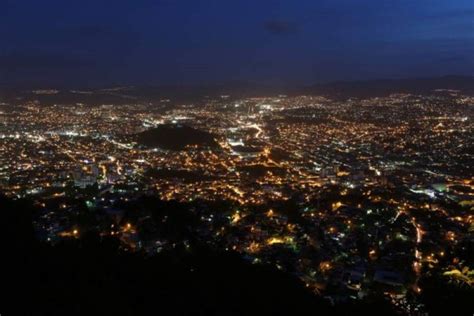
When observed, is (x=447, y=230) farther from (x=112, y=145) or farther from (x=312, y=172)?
(x=112, y=145)

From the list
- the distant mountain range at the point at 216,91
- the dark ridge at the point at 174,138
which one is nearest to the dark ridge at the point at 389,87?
the distant mountain range at the point at 216,91

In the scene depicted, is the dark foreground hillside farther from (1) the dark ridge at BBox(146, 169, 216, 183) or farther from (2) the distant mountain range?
(2) the distant mountain range

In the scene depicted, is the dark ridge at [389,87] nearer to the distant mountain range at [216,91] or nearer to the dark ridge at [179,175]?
the distant mountain range at [216,91]

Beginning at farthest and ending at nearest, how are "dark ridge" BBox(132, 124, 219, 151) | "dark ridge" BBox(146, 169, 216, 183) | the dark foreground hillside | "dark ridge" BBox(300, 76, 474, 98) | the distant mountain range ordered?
"dark ridge" BBox(300, 76, 474, 98) < the distant mountain range < "dark ridge" BBox(132, 124, 219, 151) < "dark ridge" BBox(146, 169, 216, 183) < the dark foreground hillside

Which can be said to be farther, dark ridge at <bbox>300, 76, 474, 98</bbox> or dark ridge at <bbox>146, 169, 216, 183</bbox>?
dark ridge at <bbox>300, 76, 474, 98</bbox>

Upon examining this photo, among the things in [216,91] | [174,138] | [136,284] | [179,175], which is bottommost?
[179,175]

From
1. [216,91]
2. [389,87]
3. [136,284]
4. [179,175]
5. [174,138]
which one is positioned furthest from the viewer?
[216,91]

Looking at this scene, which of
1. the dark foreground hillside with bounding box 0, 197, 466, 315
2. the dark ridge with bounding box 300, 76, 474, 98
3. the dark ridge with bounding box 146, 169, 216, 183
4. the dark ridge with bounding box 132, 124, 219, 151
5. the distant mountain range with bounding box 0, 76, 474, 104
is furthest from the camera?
the dark ridge with bounding box 300, 76, 474, 98

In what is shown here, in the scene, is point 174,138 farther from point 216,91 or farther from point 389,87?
point 389,87

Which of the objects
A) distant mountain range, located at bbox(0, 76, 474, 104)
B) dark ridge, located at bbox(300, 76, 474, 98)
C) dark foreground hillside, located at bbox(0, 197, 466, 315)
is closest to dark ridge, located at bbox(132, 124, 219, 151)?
dark foreground hillside, located at bbox(0, 197, 466, 315)

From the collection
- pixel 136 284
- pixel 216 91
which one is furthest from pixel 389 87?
pixel 136 284
